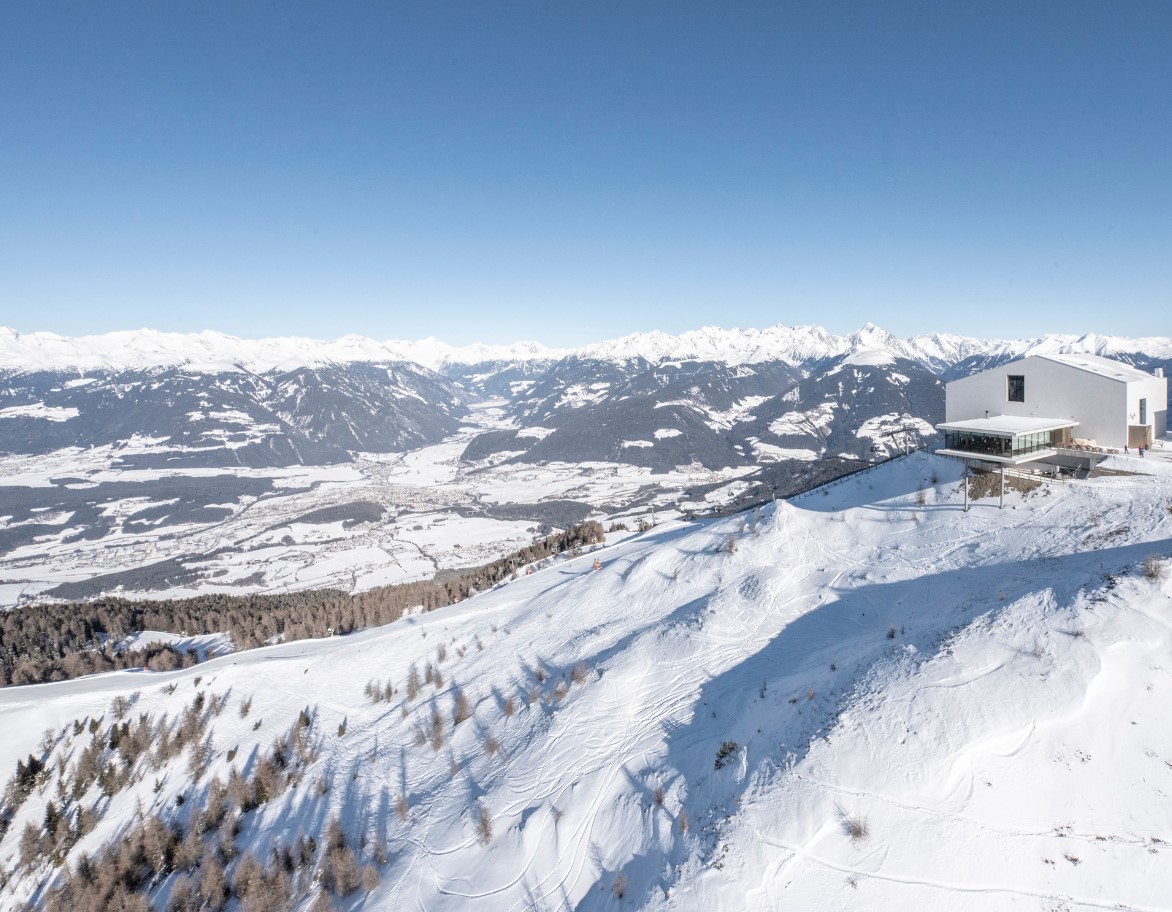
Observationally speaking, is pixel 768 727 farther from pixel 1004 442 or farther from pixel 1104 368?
pixel 1104 368

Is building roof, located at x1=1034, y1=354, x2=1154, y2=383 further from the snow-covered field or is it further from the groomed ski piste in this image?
the snow-covered field

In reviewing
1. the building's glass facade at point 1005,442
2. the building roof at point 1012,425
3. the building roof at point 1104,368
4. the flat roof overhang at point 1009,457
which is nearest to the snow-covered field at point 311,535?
the building's glass facade at point 1005,442

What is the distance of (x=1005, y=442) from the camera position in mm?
25734

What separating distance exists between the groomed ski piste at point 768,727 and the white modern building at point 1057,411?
8.23 feet

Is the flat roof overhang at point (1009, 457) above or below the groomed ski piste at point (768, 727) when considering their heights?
above

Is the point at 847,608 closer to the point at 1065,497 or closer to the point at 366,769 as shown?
the point at 1065,497

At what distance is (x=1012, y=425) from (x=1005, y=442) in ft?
6.88

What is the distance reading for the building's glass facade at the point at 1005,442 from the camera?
2564 centimetres

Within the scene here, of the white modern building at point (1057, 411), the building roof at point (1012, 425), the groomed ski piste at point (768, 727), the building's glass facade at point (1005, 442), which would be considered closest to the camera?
the groomed ski piste at point (768, 727)

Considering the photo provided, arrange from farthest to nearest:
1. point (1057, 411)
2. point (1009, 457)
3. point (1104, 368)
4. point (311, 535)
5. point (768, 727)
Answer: point (311, 535) < point (1104, 368) < point (1057, 411) < point (1009, 457) < point (768, 727)

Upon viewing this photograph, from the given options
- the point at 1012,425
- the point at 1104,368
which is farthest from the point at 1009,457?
the point at 1104,368

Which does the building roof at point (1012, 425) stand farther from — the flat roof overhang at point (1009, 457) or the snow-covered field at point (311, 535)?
the snow-covered field at point (311, 535)

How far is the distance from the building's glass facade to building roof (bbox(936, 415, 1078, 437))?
26 centimetres

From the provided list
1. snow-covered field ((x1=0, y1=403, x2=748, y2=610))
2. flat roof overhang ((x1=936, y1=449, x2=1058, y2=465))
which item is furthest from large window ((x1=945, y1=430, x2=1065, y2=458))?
snow-covered field ((x1=0, y1=403, x2=748, y2=610))
